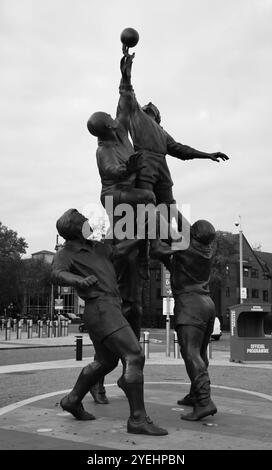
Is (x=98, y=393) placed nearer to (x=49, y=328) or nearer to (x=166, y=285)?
(x=166, y=285)

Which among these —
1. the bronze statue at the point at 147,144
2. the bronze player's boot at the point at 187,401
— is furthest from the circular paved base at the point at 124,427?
the bronze statue at the point at 147,144

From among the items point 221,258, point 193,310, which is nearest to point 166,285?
point 193,310

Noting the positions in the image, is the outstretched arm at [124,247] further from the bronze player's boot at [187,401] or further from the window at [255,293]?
the window at [255,293]

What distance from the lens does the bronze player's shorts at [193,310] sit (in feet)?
21.9

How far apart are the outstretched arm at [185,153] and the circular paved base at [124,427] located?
3.36 metres

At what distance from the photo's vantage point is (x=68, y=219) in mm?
6242

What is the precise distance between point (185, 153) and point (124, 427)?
3869 millimetres

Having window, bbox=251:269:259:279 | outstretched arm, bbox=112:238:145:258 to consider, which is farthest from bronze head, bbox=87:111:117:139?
window, bbox=251:269:259:279

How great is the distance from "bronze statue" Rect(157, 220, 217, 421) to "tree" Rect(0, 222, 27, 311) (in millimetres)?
49530

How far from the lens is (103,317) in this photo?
5.73m

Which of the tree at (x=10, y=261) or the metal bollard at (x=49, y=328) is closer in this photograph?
the metal bollard at (x=49, y=328)
